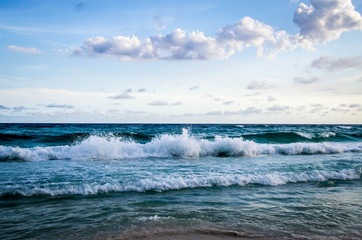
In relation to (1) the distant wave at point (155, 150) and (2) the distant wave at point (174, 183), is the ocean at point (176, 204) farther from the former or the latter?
(1) the distant wave at point (155, 150)

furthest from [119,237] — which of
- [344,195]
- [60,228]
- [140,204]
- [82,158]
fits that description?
[82,158]

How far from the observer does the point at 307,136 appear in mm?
26984

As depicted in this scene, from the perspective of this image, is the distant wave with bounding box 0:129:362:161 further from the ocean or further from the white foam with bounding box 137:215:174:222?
the white foam with bounding box 137:215:174:222

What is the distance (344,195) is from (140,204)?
5191 mm

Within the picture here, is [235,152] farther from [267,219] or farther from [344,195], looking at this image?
[267,219]

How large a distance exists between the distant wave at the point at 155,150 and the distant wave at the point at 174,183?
19.9ft

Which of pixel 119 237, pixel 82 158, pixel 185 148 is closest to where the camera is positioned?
pixel 119 237

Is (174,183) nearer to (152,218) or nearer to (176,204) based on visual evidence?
(176,204)

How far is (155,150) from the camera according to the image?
1463 cm

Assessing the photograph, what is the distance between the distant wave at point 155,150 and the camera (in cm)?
1277

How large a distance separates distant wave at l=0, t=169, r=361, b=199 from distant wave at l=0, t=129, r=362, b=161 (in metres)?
6.07

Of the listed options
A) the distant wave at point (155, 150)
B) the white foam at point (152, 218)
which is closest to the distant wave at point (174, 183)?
the white foam at point (152, 218)

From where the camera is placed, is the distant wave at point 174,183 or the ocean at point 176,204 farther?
the distant wave at point 174,183

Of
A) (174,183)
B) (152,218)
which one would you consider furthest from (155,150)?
(152,218)
